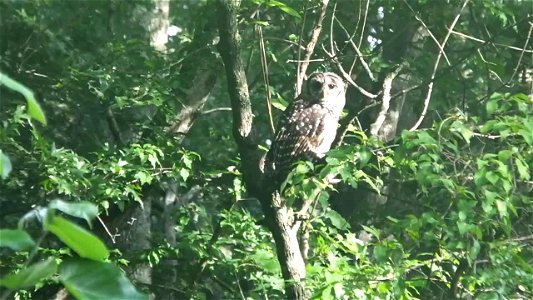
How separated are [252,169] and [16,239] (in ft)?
9.72

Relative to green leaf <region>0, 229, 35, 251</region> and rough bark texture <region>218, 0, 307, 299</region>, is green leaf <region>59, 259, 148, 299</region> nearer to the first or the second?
green leaf <region>0, 229, 35, 251</region>

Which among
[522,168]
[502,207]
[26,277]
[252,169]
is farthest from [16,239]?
[252,169]

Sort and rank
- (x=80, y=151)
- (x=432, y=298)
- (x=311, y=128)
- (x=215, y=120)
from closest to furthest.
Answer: (x=432, y=298) → (x=311, y=128) → (x=80, y=151) → (x=215, y=120)

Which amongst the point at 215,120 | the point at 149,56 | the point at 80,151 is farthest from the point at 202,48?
the point at 215,120

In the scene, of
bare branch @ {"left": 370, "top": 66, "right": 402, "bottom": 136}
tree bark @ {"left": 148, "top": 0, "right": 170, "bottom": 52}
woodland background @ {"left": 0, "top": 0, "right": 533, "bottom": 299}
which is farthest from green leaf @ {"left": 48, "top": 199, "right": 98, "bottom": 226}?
tree bark @ {"left": 148, "top": 0, "right": 170, "bottom": 52}

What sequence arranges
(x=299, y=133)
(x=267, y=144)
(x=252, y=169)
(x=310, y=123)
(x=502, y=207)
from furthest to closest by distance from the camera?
1. (x=267, y=144)
2. (x=310, y=123)
3. (x=299, y=133)
4. (x=252, y=169)
5. (x=502, y=207)

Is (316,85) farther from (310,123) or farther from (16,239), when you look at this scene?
(16,239)

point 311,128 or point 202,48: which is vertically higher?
point 202,48

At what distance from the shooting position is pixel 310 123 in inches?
187

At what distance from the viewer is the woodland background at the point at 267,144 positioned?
3.45m

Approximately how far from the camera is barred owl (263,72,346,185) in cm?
446

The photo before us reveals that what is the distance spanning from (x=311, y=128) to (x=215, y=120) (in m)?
1.58

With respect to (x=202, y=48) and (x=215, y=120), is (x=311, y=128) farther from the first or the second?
(x=215, y=120)

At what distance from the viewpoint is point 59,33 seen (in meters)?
5.37
